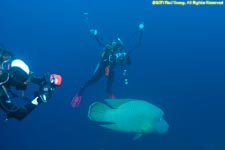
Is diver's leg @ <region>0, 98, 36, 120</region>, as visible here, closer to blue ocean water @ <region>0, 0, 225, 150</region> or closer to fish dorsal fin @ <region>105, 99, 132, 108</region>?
fish dorsal fin @ <region>105, 99, 132, 108</region>

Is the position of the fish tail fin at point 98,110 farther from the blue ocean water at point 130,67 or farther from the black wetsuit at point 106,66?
the blue ocean water at point 130,67

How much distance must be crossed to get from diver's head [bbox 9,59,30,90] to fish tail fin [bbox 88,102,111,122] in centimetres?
259

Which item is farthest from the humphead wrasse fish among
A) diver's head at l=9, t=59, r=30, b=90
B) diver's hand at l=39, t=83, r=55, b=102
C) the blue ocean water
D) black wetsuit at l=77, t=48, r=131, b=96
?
diver's head at l=9, t=59, r=30, b=90

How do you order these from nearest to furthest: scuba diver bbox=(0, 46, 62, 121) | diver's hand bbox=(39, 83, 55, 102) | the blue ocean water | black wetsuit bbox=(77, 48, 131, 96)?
1. scuba diver bbox=(0, 46, 62, 121)
2. diver's hand bbox=(39, 83, 55, 102)
3. black wetsuit bbox=(77, 48, 131, 96)
4. the blue ocean water

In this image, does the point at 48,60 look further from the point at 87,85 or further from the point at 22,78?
the point at 22,78

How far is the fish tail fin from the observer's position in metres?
6.76

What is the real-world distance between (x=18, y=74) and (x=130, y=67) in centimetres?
406

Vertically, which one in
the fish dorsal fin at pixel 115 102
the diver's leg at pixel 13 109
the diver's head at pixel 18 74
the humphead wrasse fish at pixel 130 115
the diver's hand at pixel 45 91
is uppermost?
the diver's head at pixel 18 74

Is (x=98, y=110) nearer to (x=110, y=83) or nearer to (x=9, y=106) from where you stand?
(x=110, y=83)

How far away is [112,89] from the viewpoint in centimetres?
778

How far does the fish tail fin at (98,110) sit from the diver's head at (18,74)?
102 inches

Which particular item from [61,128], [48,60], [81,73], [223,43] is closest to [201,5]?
[223,43]

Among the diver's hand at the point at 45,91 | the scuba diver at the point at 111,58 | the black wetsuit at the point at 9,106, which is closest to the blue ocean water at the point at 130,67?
the scuba diver at the point at 111,58

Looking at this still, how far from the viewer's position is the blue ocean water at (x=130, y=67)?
25.7ft
